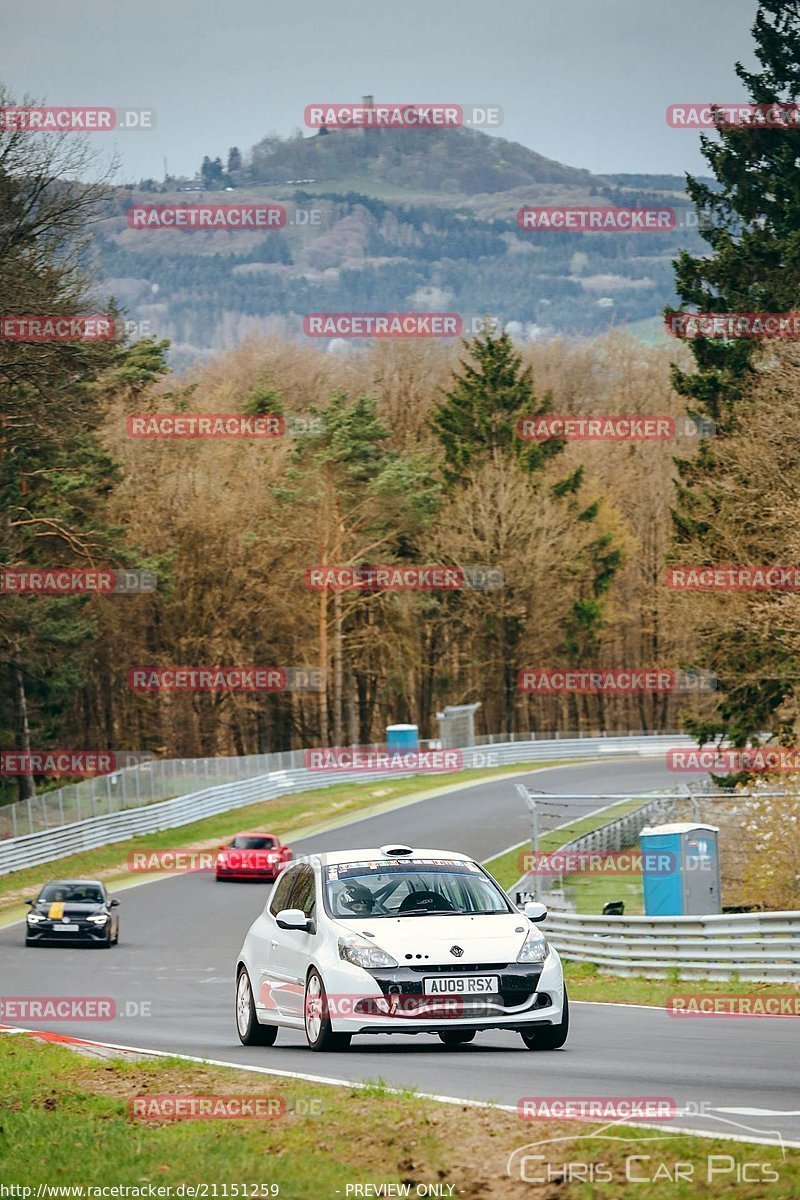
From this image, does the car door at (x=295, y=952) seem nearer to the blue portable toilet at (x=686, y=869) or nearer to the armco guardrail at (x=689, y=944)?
the armco guardrail at (x=689, y=944)

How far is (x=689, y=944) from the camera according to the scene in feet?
73.8

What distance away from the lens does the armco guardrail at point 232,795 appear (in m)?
47.5

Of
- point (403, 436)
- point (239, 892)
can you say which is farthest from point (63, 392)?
point (403, 436)

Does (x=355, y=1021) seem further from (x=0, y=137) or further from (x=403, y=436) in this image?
(x=403, y=436)

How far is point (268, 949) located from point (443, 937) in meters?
2.10

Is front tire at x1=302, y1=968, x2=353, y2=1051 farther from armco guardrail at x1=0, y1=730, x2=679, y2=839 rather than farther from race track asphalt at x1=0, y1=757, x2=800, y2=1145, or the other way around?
armco guardrail at x1=0, y1=730, x2=679, y2=839

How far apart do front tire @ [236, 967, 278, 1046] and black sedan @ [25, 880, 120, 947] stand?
17404 millimetres

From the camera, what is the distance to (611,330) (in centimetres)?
10500

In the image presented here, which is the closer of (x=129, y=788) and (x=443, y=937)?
(x=443, y=937)

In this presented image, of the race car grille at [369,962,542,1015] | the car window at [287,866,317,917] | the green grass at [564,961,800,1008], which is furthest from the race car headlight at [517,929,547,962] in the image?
the green grass at [564,961,800,1008]

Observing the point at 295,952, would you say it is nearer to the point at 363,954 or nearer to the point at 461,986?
the point at 363,954

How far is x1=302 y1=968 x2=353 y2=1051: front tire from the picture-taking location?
1282cm

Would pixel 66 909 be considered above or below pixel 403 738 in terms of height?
above

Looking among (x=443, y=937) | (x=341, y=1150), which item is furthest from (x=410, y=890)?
(x=341, y=1150)
